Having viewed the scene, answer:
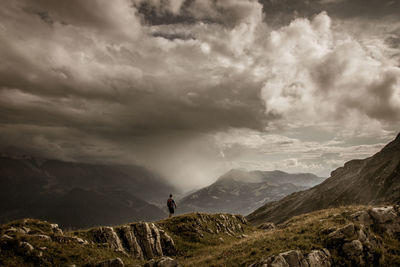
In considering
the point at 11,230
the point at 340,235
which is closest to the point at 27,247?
the point at 11,230

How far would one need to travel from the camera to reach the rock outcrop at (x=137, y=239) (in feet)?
80.9

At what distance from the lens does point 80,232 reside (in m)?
24.3

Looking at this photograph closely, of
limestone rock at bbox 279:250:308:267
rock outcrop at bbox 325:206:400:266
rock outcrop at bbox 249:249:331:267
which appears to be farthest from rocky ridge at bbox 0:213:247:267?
rock outcrop at bbox 325:206:400:266

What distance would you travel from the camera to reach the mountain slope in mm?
109644

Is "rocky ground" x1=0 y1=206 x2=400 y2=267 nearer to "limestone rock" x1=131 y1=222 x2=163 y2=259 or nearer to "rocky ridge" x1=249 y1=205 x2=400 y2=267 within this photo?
"rocky ridge" x1=249 y1=205 x2=400 y2=267

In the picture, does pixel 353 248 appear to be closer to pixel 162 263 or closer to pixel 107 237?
pixel 162 263

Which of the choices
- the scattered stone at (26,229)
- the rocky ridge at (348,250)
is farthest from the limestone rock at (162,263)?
the scattered stone at (26,229)

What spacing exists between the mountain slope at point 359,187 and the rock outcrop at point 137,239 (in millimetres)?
97122

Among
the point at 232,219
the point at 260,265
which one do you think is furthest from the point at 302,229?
the point at 232,219

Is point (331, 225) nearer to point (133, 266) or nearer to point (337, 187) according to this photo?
point (133, 266)

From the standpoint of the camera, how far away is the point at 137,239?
90.0 feet

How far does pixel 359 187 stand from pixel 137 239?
149 meters

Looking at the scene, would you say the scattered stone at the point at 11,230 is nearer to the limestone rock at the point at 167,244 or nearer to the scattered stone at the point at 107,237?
the scattered stone at the point at 107,237

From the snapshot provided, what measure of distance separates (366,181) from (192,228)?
140 m
